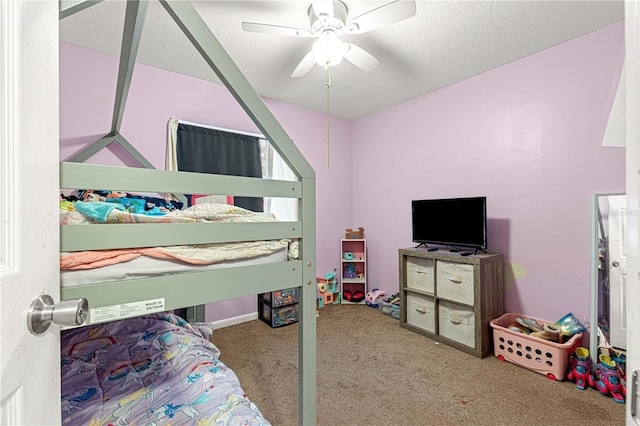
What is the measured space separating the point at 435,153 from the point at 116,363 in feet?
10.0

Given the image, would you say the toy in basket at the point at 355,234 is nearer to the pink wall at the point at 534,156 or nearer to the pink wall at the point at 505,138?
the pink wall at the point at 505,138

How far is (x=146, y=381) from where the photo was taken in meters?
1.19

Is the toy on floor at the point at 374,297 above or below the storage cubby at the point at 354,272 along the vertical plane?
below

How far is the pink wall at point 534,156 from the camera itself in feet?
6.94

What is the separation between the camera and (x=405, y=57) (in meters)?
2.44

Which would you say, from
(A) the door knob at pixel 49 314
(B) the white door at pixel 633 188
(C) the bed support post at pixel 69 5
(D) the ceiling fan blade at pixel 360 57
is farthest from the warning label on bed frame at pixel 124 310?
(D) the ceiling fan blade at pixel 360 57

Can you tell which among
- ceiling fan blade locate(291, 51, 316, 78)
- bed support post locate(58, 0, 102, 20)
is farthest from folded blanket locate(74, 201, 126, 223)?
ceiling fan blade locate(291, 51, 316, 78)

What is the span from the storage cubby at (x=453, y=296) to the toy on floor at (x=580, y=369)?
1.68 feet

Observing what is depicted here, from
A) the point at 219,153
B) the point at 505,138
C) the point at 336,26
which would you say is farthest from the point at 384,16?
the point at 219,153

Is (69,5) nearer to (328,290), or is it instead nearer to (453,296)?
(453,296)

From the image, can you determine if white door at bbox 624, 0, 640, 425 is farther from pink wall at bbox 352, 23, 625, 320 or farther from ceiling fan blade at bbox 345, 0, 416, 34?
pink wall at bbox 352, 23, 625, 320

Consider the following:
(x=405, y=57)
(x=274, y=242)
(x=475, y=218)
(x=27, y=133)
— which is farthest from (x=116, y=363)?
(x=405, y=57)

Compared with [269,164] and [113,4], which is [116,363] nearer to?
[113,4]

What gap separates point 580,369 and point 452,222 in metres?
1.30
